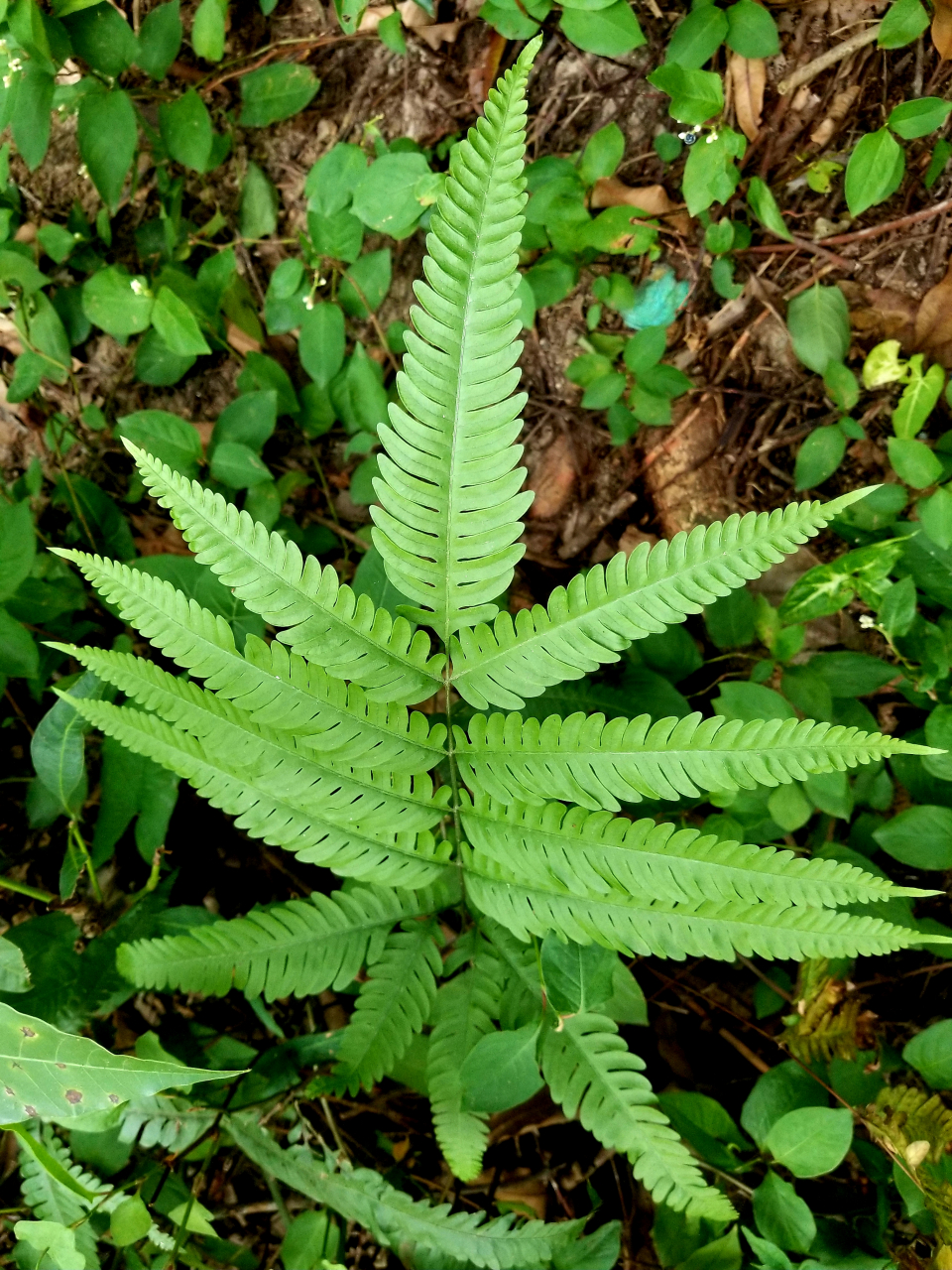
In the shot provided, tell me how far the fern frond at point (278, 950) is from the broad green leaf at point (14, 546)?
2.83ft

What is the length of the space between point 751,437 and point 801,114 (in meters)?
0.80

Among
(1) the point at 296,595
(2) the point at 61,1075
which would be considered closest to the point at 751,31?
(1) the point at 296,595

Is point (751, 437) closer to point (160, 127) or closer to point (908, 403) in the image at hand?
point (908, 403)

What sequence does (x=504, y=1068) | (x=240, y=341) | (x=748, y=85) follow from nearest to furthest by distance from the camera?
(x=504, y=1068) → (x=748, y=85) → (x=240, y=341)

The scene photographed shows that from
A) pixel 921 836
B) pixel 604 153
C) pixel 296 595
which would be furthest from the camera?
pixel 604 153

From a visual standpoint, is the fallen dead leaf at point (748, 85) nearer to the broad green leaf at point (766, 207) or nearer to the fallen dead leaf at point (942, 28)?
the broad green leaf at point (766, 207)

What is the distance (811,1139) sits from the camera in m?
1.57

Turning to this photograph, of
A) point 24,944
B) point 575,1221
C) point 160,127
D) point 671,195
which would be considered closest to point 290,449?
point 160,127

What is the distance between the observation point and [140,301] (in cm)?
226

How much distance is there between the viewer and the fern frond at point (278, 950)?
5.15 ft

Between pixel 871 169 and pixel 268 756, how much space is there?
70.2 inches

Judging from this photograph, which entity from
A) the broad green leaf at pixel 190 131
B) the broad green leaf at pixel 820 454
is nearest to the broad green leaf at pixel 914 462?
the broad green leaf at pixel 820 454

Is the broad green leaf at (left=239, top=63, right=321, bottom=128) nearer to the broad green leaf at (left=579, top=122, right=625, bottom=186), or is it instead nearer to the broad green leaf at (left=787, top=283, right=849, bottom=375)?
the broad green leaf at (left=579, top=122, right=625, bottom=186)

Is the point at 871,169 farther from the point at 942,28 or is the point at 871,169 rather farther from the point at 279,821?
the point at 279,821
